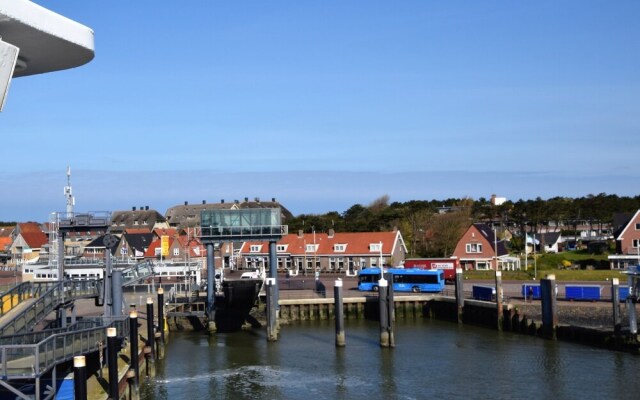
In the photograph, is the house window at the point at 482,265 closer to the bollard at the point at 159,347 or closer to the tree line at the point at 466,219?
the tree line at the point at 466,219

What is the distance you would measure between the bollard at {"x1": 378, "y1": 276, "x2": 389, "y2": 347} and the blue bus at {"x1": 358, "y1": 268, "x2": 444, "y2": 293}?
1832 centimetres

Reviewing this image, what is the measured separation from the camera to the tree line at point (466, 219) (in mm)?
85000

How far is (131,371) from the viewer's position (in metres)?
26.0

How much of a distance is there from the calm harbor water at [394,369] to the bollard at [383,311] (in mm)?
656

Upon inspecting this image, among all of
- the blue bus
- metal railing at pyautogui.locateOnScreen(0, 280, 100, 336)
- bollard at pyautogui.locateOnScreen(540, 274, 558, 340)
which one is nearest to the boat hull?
metal railing at pyautogui.locateOnScreen(0, 280, 100, 336)

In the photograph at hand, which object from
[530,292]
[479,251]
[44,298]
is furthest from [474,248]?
[44,298]

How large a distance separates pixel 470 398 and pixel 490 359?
297 inches

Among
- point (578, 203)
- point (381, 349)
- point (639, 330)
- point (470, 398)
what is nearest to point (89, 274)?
point (381, 349)

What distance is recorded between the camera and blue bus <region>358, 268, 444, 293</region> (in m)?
55.0

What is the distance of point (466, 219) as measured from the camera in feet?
292

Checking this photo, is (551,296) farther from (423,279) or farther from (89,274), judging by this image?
(89,274)

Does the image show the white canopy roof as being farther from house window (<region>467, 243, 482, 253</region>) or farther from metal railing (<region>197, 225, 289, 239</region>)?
house window (<region>467, 243, 482, 253</region>)

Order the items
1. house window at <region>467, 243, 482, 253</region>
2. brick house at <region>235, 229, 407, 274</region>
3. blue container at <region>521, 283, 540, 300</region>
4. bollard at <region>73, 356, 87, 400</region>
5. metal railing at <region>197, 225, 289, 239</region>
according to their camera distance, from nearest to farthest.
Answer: bollard at <region>73, 356, 87, 400</region>
metal railing at <region>197, 225, 289, 239</region>
blue container at <region>521, 283, 540, 300</region>
house window at <region>467, 243, 482, 253</region>
brick house at <region>235, 229, 407, 274</region>

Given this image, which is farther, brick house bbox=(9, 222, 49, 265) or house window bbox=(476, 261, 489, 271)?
brick house bbox=(9, 222, 49, 265)
